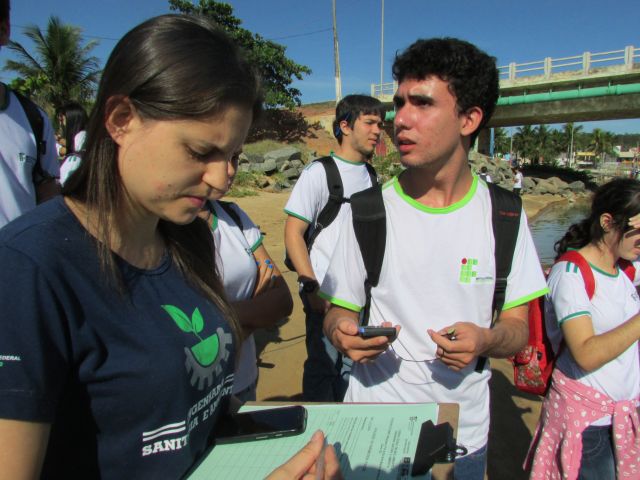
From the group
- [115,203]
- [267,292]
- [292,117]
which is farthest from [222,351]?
[292,117]

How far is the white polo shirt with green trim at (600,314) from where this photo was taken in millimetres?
2270

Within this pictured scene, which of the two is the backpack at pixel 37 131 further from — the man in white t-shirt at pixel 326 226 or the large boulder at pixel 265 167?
the large boulder at pixel 265 167

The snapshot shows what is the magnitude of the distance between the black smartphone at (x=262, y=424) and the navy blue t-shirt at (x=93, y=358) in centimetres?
13

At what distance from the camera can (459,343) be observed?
5.45 ft

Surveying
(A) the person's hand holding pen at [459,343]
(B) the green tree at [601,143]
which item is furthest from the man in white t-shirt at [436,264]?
(B) the green tree at [601,143]

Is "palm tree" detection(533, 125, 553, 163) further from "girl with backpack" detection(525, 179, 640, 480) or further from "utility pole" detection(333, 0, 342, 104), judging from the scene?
"girl with backpack" detection(525, 179, 640, 480)

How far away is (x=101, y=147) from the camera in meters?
1.13

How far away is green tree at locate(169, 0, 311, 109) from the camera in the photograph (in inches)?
1080

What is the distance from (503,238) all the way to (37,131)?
2443 millimetres

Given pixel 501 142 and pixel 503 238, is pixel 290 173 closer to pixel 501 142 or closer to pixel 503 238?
pixel 503 238

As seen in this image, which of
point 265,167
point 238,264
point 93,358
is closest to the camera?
point 93,358

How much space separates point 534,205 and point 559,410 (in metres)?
24.6

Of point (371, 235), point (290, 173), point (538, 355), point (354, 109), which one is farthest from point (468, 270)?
point (290, 173)

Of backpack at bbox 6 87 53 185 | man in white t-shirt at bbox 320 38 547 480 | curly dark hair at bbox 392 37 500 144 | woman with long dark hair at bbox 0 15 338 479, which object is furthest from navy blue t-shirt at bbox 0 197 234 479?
backpack at bbox 6 87 53 185
